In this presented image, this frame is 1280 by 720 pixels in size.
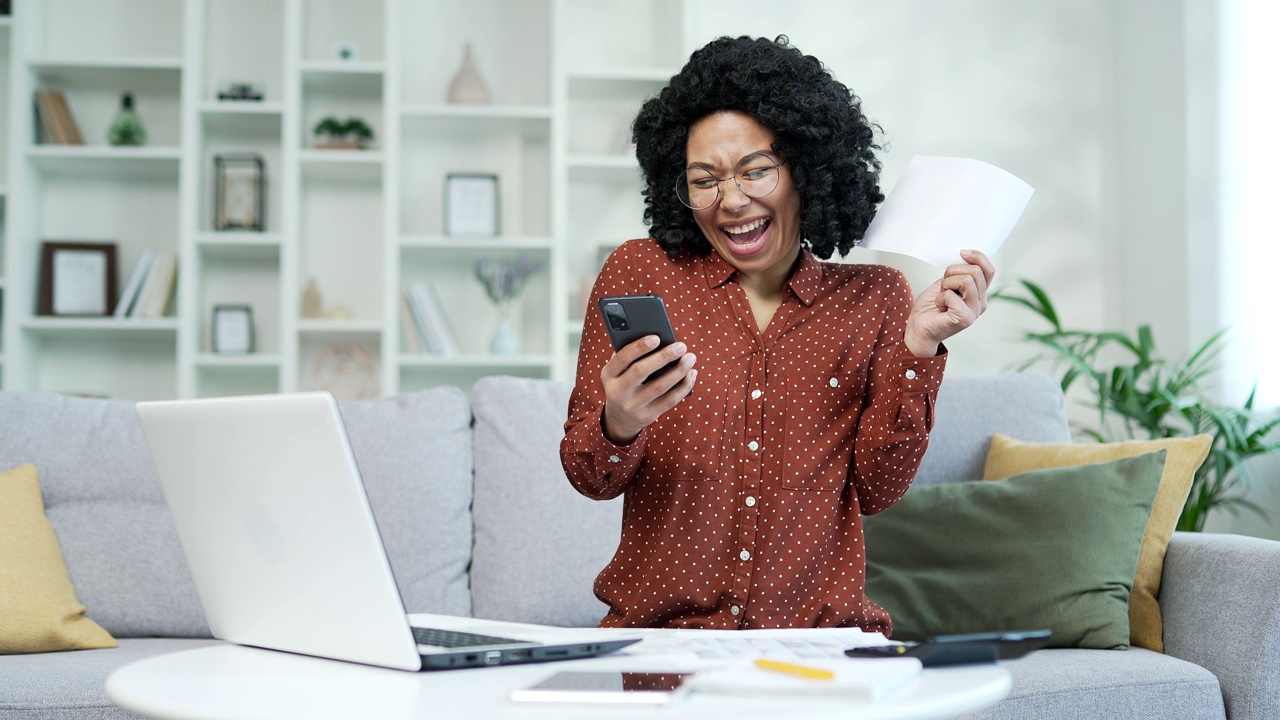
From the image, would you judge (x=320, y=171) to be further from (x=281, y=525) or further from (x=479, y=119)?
(x=281, y=525)

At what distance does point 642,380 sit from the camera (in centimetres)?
96

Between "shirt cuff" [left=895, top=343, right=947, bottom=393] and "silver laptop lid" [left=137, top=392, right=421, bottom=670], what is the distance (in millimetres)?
643

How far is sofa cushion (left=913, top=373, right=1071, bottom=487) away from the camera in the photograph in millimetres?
2158

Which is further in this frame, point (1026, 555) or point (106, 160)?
point (106, 160)

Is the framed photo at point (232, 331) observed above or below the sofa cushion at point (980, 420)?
above

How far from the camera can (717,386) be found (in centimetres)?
133

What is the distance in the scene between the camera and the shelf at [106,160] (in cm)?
345

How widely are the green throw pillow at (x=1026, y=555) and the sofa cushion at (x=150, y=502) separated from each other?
0.78 meters

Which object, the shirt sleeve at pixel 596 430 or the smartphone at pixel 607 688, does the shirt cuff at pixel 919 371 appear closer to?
the shirt sleeve at pixel 596 430

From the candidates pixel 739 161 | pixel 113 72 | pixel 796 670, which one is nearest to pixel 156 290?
pixel 113 72

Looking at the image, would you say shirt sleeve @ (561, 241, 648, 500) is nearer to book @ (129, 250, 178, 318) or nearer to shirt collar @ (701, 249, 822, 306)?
shirt collar @ (701, 249, 822, 306)

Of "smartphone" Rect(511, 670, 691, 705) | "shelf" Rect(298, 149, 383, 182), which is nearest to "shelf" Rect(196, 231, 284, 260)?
"shelf" Rect(298, 149, 383, 182)

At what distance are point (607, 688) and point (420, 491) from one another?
1370 millimetres

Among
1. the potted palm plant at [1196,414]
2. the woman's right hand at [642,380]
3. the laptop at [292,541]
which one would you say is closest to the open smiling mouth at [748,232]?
the woman's right hand at [642,380]
